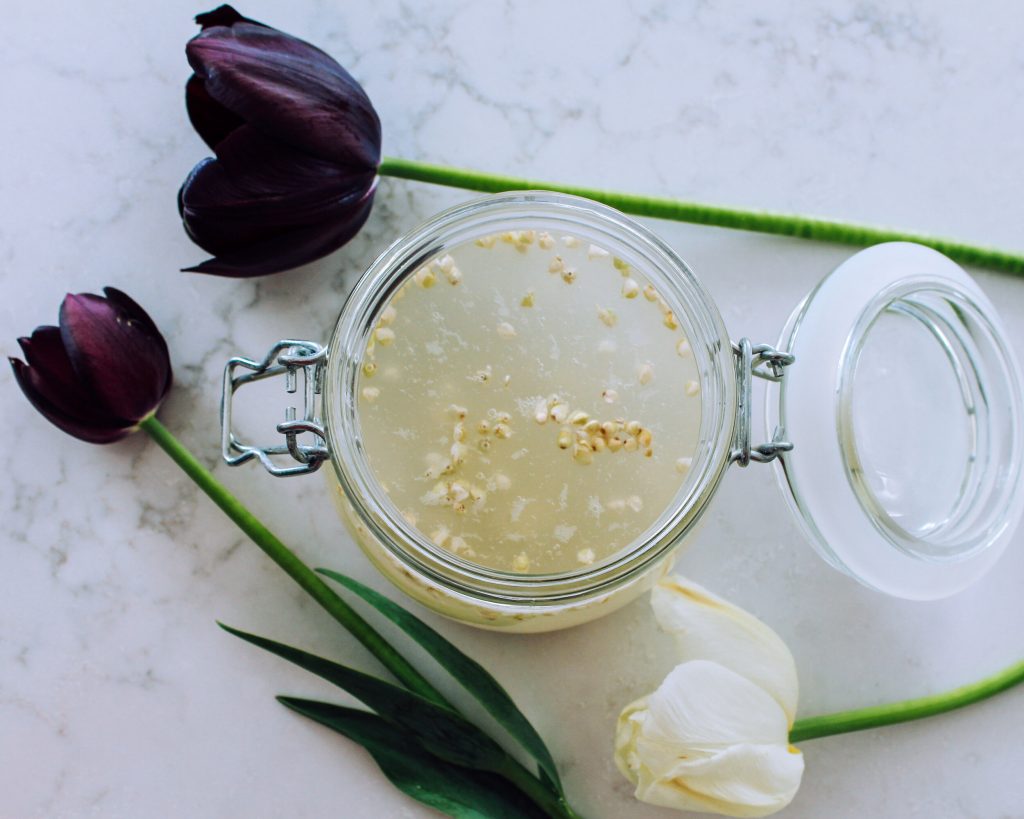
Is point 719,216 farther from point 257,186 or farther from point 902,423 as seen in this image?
point 257,186

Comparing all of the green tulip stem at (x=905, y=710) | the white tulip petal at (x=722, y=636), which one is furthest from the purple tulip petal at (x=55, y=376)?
the green tulip stem at (x=905, y=710)

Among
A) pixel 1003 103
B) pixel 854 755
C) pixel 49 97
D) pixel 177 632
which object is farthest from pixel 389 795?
pixel 1003 103

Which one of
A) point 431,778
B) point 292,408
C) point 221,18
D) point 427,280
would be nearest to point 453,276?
point 427,280

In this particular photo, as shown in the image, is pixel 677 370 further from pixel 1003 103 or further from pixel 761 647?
pixel 1003 103

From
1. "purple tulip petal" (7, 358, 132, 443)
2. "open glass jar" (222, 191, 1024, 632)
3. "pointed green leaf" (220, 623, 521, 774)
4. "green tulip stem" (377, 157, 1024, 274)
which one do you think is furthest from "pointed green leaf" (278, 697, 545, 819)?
"green tulip stem" (377, 157, 1024, 274)

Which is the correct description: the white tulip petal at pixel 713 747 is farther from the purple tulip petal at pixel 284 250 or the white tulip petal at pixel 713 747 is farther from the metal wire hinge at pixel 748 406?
the purple tulip petal at pixel 284 250

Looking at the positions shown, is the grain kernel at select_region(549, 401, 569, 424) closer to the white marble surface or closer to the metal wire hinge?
the metal wire hinge
